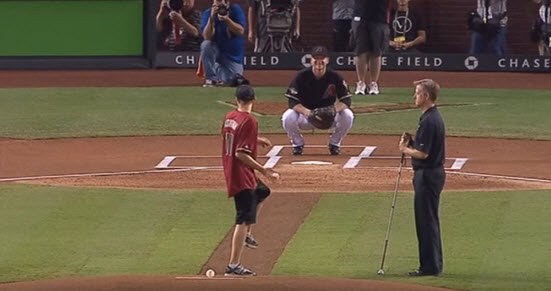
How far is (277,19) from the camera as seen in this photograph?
1045 inches

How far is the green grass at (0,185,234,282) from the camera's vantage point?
10.9m

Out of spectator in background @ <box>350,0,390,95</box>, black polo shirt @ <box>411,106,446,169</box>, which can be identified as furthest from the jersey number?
spectator in background @ <box>350,0,390,95</box>

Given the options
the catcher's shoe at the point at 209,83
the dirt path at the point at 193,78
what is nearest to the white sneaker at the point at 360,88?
the dirt path at the point at 193,78

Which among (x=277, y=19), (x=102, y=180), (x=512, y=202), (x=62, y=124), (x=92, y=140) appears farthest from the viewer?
(x=277, y=19)

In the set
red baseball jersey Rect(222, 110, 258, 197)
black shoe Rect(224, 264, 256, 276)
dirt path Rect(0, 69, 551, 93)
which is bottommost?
dirt path Rect(0, 69, 551, 93)

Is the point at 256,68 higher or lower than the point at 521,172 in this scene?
lower

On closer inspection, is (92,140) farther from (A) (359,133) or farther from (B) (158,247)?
(B) (158,247)

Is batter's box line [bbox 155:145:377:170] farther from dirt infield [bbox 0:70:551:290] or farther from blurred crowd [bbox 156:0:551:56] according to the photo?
blurred crowd [bbox 156:0:551:56]

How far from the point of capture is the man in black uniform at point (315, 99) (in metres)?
16.6

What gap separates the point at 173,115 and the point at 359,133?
3.46 metres

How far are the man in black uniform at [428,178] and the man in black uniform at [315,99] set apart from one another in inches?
235

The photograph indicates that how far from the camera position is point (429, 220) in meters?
10.6

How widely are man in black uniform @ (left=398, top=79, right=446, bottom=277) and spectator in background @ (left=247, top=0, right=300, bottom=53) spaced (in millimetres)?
16041

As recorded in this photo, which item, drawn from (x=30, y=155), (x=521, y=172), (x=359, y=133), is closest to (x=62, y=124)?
(x=30, y=155)
